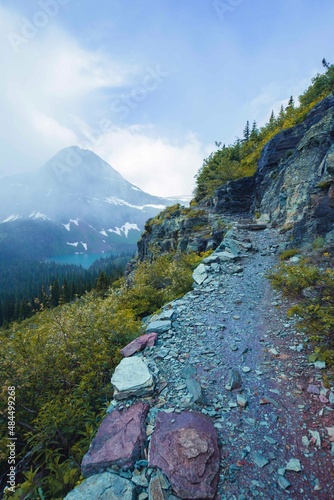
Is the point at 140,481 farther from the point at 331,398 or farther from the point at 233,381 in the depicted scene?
the point at 331,398

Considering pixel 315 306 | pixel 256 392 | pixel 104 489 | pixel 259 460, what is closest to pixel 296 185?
pixel 315 306

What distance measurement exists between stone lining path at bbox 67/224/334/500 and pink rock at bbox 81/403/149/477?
52mm

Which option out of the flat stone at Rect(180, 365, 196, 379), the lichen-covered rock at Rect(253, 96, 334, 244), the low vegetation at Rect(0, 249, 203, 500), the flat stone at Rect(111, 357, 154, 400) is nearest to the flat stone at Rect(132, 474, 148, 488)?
the flat stone at Rect(111, 357, 154, 400)

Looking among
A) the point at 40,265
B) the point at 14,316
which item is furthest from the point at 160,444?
the point at 40,265

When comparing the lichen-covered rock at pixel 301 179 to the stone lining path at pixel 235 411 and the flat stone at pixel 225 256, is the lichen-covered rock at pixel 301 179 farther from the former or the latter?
the stone lining path at pixel 235 411

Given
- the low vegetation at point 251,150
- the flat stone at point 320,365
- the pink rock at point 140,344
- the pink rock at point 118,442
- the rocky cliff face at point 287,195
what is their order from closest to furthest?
the pink rock at point 118,442 < the flat stone at point 320,365 < the pink rock at point 140,344 < the rocky cliff face at point 287,195 < the low vegetation at point 251,150

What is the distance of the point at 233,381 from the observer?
4074mm

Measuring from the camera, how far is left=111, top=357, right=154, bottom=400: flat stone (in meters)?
4.04

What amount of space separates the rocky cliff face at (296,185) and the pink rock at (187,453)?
345 inches

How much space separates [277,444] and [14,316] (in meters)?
77.6

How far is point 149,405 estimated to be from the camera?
150 inches

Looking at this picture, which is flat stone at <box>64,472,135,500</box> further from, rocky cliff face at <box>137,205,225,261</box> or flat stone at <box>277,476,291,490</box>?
rocky cliff face at <box>137,205,225,261</box>

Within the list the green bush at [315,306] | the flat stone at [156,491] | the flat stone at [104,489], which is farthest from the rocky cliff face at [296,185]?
the flat stone at [104,489]

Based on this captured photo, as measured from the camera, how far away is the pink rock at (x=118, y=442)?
9.86 ft
